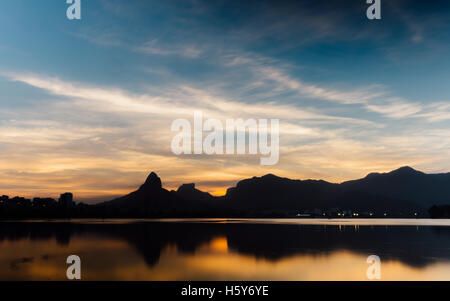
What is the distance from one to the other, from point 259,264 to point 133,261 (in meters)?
12.4

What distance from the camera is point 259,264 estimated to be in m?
33.6

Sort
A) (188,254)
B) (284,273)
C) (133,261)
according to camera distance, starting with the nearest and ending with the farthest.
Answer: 1. (284,273)
2. (133,261)
3. (188,254)

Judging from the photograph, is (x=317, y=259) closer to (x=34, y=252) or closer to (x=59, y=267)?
(x=59, y=267)

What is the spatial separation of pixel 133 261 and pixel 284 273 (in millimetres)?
15318
